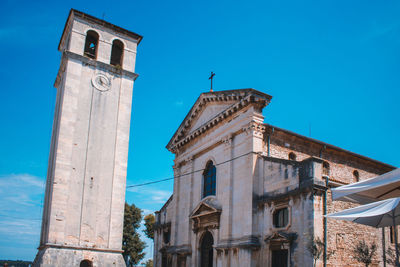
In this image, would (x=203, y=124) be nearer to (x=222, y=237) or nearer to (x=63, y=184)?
(x=222, y=237)

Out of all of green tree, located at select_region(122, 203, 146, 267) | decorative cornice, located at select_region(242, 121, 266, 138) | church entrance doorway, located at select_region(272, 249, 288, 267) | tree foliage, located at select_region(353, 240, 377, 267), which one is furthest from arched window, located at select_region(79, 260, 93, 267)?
green tree, located at select_region(122, 203, 146, 267)

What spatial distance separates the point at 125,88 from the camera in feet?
73.4

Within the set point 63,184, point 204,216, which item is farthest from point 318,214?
point 63,184

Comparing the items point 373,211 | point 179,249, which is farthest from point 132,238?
point 373,211

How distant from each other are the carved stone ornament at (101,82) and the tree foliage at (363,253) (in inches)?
580

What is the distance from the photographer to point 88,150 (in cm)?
2028

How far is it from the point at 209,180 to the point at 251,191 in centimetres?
496

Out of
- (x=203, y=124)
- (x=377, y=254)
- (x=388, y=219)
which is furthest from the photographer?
(x=203, y=124)

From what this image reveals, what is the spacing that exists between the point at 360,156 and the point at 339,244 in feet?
26.0

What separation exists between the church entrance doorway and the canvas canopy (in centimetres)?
559

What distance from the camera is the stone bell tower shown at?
61.5 feet

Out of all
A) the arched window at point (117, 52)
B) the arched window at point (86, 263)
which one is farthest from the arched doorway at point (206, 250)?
the arched window at point (117, 52)

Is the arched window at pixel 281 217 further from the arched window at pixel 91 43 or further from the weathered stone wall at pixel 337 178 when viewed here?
the arched window at pixel 91 43

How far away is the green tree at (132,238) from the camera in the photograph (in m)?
42.4
